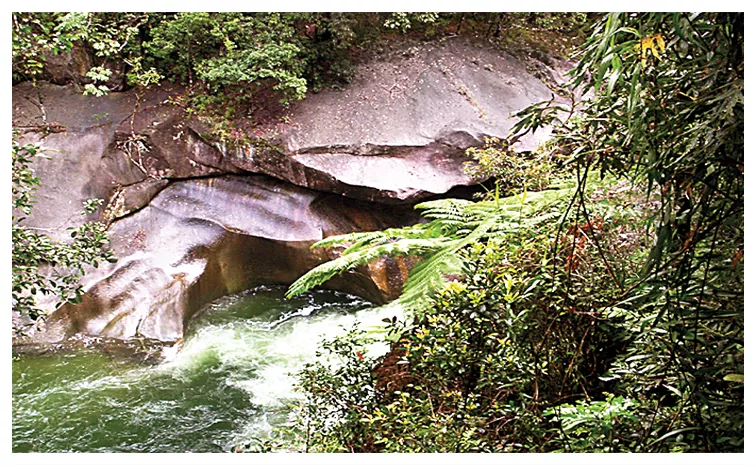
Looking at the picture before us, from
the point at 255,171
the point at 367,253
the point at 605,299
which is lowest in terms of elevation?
the point at 605,299

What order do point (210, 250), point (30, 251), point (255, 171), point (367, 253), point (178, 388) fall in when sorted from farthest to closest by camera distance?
point (255, 171)
point (210, 250)
point (178, 388)
point (367, 253)
point (30, 251)

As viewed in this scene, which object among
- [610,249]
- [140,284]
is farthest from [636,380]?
[140,284]

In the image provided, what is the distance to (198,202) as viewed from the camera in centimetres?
427

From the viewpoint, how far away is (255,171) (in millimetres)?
4289

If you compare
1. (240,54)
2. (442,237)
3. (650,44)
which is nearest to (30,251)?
(442,237)

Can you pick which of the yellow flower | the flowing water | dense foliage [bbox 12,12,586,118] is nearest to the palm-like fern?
the flowing water

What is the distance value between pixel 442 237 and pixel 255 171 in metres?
2.24

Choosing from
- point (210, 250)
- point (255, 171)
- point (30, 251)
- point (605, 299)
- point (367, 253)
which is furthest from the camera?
point (255, 171)

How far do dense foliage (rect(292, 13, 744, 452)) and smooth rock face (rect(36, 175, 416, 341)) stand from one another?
69.7 inches

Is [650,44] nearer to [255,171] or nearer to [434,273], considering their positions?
[434,273]

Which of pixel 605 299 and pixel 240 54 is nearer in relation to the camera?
pixel 605 299

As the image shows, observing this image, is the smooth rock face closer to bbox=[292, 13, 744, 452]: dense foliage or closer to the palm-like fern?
the palm-like fern

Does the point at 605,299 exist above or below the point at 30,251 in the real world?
below
